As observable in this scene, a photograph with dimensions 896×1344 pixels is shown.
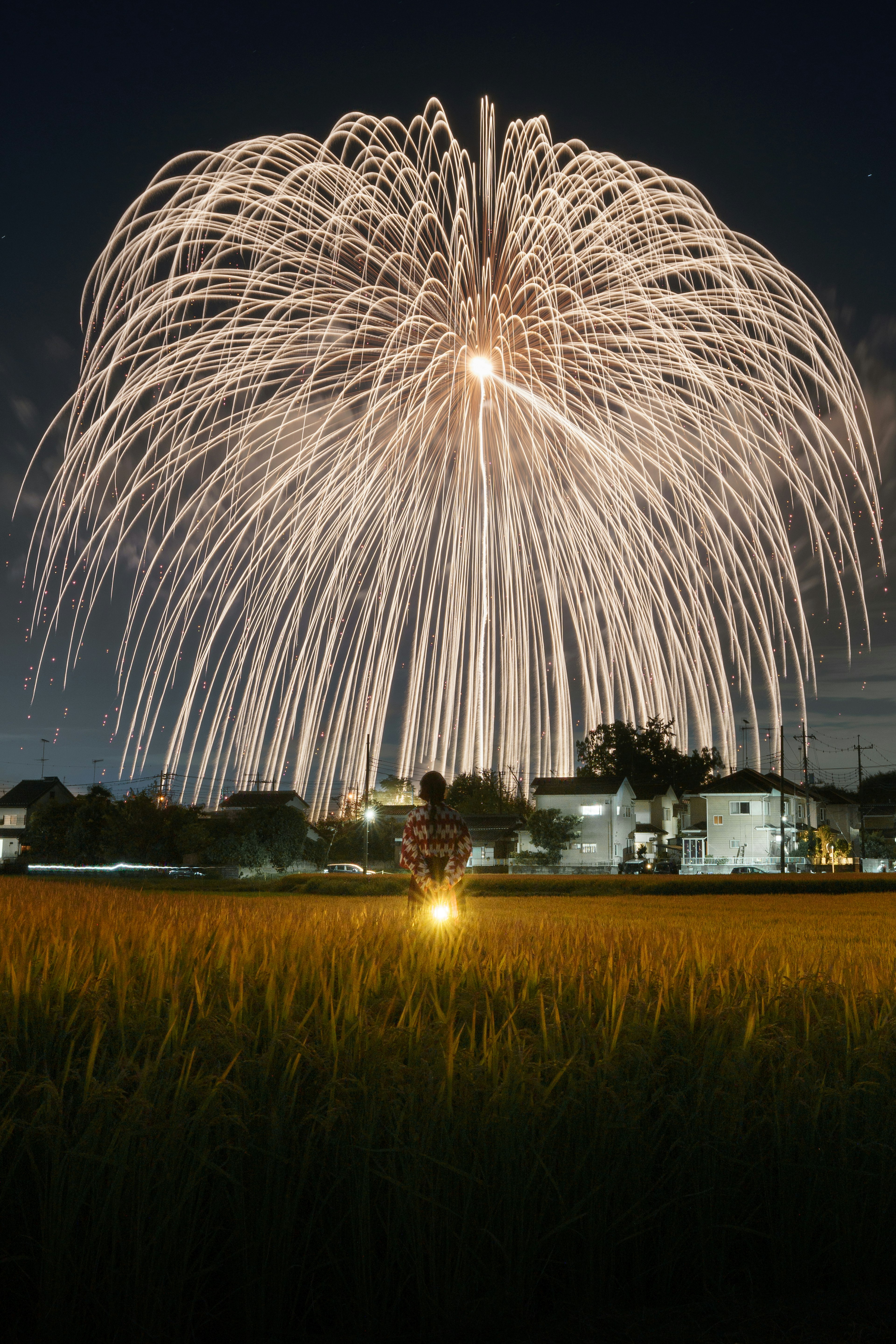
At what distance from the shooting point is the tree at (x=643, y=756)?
103 meters

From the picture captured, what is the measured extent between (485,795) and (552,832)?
28.6m

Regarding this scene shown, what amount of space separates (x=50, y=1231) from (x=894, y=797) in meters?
127

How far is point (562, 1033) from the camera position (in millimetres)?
4758

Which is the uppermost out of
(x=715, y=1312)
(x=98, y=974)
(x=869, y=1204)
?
(x=98, y=974)

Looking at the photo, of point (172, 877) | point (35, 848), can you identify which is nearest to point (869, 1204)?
point (172, 877)

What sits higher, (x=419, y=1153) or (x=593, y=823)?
(x=593, y=823)

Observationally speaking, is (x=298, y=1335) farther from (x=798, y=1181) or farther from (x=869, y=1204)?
(x=869, y=1204)

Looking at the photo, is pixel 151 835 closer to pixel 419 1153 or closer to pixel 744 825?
pixel 744 825

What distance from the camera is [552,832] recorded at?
222 feet

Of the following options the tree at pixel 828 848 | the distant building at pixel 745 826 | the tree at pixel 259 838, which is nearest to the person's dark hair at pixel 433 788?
the tree at pixel 259 838

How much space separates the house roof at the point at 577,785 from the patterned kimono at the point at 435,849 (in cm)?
6198

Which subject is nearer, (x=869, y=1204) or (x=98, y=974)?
(x=869, y=1204)

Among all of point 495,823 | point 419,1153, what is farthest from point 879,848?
point 419,1153

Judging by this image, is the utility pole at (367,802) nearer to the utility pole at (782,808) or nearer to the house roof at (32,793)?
the utility pole at (782,808)
